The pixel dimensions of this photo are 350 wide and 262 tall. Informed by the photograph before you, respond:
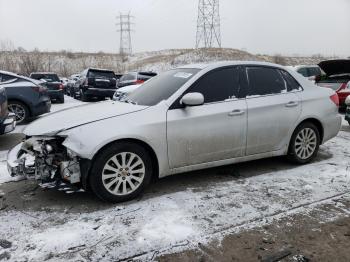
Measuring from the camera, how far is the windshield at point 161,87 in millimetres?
4691

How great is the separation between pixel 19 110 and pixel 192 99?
7.01 m

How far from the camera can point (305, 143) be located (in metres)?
5.60

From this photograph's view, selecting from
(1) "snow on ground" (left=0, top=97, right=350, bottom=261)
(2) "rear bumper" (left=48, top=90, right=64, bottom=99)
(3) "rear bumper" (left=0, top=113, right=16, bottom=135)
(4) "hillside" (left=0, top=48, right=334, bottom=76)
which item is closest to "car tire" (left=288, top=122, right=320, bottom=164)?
(1) "snow on ground" (left=0, top=97, right=350, bottom=261)

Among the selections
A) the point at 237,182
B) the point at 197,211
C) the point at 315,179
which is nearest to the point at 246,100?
the point at 237,182

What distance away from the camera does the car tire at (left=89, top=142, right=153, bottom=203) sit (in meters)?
4.04

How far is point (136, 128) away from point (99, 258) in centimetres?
155

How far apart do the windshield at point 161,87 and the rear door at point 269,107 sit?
907mm

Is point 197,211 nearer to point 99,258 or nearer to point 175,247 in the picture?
point 175,247

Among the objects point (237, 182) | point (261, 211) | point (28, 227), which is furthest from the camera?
point (237, 182)

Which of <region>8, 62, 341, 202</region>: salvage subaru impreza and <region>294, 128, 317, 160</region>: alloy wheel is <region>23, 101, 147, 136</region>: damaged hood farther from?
<region>294, 128, 317, 160</region>: alloy wheel

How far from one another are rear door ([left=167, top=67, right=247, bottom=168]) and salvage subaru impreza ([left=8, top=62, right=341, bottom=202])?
0.01 meters

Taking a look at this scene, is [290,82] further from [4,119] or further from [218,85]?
[4,119]

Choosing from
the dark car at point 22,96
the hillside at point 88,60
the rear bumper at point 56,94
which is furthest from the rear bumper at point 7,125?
the hillside at point 88,60

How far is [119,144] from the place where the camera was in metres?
4.11
